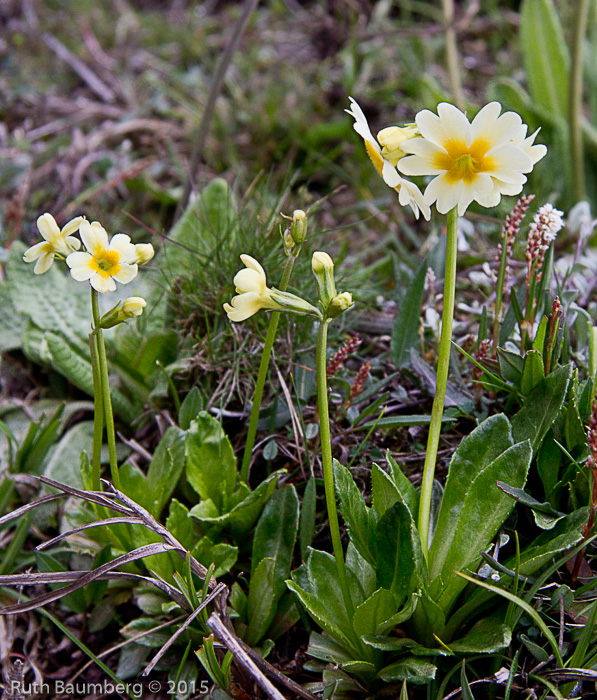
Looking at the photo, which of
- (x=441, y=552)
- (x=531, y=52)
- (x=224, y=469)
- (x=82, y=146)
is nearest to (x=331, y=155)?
(x=531, y=52)

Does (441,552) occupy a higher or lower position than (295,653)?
higher

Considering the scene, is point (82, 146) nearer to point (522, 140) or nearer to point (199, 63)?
point (199, 63)

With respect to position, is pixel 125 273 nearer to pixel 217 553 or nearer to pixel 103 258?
pixel 103 258

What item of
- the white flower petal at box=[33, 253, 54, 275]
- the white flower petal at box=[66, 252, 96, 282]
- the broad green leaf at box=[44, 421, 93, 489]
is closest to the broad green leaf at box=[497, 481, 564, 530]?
the white flower petal at box=[66, 252, 96, 282]

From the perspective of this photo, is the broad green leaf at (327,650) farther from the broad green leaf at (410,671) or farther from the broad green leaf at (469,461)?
the broad green leaf at (469,461)

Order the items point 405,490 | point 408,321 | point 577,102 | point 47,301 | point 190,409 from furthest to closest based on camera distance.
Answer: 1. point 577,102
2. point 47,301
3. point 408,321
4. point 190,409
5. point 405,490

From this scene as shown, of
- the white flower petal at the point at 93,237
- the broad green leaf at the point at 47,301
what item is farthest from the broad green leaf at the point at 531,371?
the broad green leaf at the point at 47,301

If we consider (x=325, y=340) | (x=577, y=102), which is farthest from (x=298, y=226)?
(x=577, y=102)
